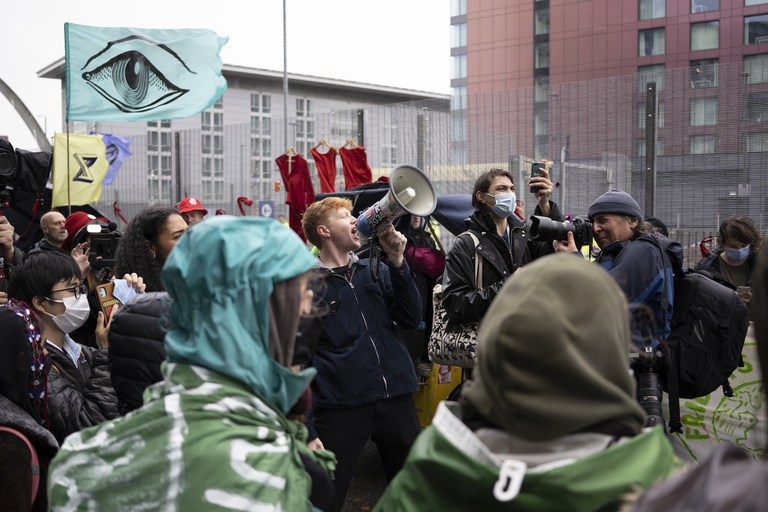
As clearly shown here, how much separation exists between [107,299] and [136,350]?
1.08m

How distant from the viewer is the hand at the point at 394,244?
374cm

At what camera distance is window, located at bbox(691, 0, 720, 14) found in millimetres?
26391

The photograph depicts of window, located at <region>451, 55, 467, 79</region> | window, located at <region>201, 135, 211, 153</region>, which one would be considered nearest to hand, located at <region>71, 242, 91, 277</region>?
window, located at <region>201, 135, 211, 153</region>

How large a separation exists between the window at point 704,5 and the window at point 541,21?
7134mm

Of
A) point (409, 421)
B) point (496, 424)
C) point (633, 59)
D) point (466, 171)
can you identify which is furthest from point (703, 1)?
point (496, 424)

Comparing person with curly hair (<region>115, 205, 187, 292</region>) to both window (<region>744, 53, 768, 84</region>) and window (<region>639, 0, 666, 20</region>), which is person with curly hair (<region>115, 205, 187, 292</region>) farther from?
window (<region>639, 0, 666, 20</region>)

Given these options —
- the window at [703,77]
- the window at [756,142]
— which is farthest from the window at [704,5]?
the window at [756,142]

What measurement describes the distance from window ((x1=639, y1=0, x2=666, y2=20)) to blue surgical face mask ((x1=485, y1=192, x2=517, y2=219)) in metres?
27.8

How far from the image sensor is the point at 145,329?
2564 mm

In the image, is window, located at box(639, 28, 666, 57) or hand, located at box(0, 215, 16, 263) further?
window, located at box(639, 28, 666, 57)

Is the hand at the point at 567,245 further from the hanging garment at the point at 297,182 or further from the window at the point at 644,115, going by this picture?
the hanging garment at the point at 297,182

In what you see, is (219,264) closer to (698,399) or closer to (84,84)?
(698,399)

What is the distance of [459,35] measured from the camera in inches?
1463

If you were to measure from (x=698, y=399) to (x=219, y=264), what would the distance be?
3.72 metres
